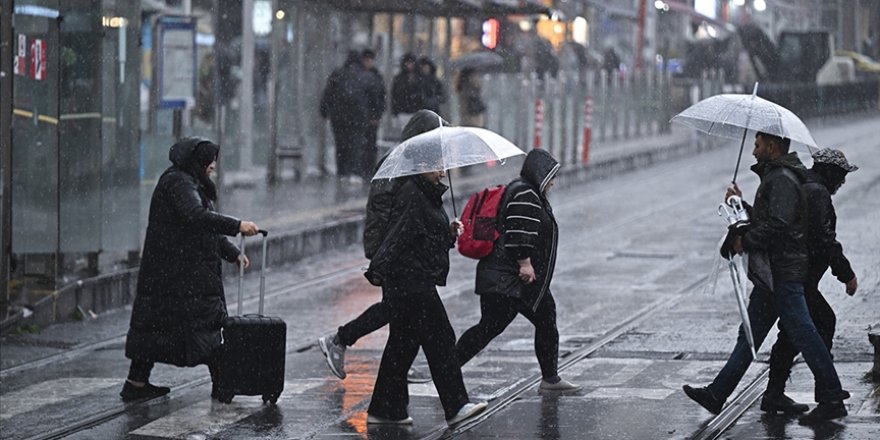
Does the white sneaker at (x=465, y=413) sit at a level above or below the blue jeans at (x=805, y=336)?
below

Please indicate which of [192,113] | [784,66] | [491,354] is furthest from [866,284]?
[784,66]

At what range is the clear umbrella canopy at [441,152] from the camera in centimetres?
964

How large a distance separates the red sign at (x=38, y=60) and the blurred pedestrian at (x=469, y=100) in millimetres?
13841

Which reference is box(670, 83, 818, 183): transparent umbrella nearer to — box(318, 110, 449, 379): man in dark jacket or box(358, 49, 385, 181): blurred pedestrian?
box(318, 110, 449, 379): man in dark jacket

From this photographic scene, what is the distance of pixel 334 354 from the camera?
437 inches

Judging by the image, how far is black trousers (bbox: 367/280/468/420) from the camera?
9.67 meters

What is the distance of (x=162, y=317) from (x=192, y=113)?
12198 millimetres

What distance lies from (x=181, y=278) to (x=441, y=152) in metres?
1.93

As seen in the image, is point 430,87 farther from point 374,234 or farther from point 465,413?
point 465,413

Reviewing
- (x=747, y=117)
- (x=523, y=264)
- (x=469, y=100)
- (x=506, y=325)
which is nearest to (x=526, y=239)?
(x=523, y=264)

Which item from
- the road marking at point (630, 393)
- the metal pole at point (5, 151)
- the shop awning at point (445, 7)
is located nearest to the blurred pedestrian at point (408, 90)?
the shop awning at point (445, 7)

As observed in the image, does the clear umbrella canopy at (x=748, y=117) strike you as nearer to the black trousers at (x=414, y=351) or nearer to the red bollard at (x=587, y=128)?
the black trousers at (x=414, y=351)

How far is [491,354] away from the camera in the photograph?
40.8 feet

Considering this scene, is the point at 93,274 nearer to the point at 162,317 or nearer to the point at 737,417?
the point at 162,317
